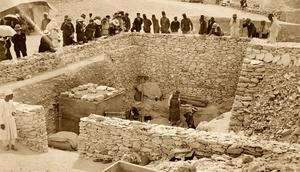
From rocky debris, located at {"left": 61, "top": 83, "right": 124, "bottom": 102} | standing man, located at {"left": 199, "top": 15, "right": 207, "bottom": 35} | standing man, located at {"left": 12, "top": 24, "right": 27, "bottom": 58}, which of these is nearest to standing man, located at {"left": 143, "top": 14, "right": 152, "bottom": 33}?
standing man, located at {"left": 199, "top": 15, "right": 207, "bottom": 35}

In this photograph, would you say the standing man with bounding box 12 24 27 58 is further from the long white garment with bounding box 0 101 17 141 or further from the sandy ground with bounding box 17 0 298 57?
the sandy ground with bounding box 17 0 298 57

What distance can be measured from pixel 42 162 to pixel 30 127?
1.08m

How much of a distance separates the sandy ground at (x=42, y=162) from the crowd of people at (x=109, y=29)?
512 cm

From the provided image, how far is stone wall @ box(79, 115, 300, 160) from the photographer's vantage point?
9.06 metres

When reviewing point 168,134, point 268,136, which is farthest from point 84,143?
point 268,136

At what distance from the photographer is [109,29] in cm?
1844

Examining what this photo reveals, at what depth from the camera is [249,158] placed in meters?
8.59

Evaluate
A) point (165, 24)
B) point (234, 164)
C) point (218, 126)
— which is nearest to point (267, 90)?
point (218, 126)

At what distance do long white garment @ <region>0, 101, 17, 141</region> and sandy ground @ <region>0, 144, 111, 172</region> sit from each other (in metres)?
0.37

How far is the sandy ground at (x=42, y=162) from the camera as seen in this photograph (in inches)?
386

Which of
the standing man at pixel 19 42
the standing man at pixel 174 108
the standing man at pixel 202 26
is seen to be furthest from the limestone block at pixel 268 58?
the standing man at pixel 19 42

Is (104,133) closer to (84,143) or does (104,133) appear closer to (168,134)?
(84,143)

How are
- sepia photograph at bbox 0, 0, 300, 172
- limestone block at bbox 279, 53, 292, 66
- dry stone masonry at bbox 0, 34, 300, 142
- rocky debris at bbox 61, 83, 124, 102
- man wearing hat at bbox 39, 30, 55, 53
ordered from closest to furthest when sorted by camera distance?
sepia photograph at bbox 0, 0, 300, 172 < dry stone masonry at bbox 0, 34, 300, 142 < limestone block at bbox 279, 53, 292, 66 < rocky debris at bbox 61, 83, 124, 102 < man wearing hat at bbox 39, 30, 55, 53

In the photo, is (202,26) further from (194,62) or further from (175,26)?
(194,62)
